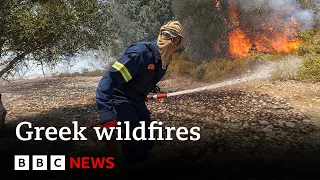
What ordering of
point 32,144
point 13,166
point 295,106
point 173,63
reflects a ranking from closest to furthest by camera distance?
point 13,166, point 32,144, point 295,106, point 173,63

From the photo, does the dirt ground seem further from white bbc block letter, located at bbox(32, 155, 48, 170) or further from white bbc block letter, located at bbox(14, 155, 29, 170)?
white bbc block letter, located at bbox(32, 155, 48, 170)

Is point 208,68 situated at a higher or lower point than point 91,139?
higher

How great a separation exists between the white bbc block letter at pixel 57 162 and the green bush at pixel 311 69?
11.8 metres

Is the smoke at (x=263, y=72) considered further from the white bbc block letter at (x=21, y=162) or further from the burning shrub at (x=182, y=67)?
the white bbc block letter at (x=21, y=162)

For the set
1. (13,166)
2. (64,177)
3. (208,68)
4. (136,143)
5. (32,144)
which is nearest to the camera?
(136,143)

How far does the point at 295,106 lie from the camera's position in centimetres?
966

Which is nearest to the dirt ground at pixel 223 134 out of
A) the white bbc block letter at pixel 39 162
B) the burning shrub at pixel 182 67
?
the white bbc block letter at pixel 39 162

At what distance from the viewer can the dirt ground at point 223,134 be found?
212 inches

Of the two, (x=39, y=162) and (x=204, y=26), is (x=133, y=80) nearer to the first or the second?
(x=39, y=162)

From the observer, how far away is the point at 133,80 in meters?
3.91

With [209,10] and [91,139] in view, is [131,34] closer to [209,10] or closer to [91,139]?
[209,10]

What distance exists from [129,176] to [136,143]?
0.91 m

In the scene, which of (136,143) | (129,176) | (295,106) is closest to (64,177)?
(129,176)

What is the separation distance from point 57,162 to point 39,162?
461 millimetres
